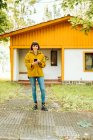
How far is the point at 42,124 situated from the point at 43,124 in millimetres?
23

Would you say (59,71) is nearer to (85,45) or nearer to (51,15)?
(85,45)

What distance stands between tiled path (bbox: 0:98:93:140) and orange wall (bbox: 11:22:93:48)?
12593 millimetres

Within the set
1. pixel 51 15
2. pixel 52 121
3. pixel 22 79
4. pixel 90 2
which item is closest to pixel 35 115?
pixel 52 121

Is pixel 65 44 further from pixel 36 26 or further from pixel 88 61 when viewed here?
pixel 36 26

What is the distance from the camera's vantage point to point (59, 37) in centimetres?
2220

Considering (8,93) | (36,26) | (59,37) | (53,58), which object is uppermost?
(36,26)

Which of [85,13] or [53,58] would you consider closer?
[85,13]

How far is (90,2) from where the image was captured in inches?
643

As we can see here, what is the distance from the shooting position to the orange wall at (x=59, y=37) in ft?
72.7

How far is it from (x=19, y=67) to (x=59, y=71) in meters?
2.88

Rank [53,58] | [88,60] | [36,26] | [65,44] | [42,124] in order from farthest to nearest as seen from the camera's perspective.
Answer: [53,58] → [88,60] → [65,44] → [36,26] → [42,124]

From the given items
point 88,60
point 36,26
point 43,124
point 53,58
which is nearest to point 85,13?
point 36,26

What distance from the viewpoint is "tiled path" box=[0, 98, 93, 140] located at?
646 centimetres

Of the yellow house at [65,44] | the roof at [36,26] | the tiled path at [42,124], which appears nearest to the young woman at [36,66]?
the tiled path at [42,124]
